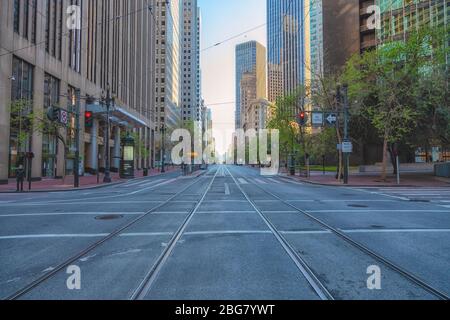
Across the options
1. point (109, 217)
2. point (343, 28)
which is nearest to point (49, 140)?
point (109, 217)

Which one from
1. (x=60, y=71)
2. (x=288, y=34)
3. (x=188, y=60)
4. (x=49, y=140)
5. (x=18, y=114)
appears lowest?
(x=49, y=140)

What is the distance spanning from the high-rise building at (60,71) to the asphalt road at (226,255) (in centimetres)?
2056

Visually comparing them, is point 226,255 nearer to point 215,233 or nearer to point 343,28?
point 215,233

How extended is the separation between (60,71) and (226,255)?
36975mm

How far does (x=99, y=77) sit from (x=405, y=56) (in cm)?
3947

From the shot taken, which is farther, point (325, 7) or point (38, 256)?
point (325, 7)

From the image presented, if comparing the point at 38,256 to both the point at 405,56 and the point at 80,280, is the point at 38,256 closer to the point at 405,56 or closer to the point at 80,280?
the point at 80,280

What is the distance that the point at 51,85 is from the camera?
35.0m

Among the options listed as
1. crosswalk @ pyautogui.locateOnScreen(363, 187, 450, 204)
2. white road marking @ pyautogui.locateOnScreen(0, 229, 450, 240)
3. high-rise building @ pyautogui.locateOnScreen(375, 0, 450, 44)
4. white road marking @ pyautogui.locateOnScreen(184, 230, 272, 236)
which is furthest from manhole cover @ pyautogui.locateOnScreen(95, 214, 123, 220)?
high-rise building @ pyautogui.locateOnScreen(375, 0, 450, 44)

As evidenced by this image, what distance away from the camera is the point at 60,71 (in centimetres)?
3631

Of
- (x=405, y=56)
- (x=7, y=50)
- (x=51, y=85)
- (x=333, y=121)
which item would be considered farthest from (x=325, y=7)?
(x=7, y=50)

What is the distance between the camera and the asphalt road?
4.51 m

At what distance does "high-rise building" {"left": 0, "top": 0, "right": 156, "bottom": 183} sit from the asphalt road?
20.6 metres
